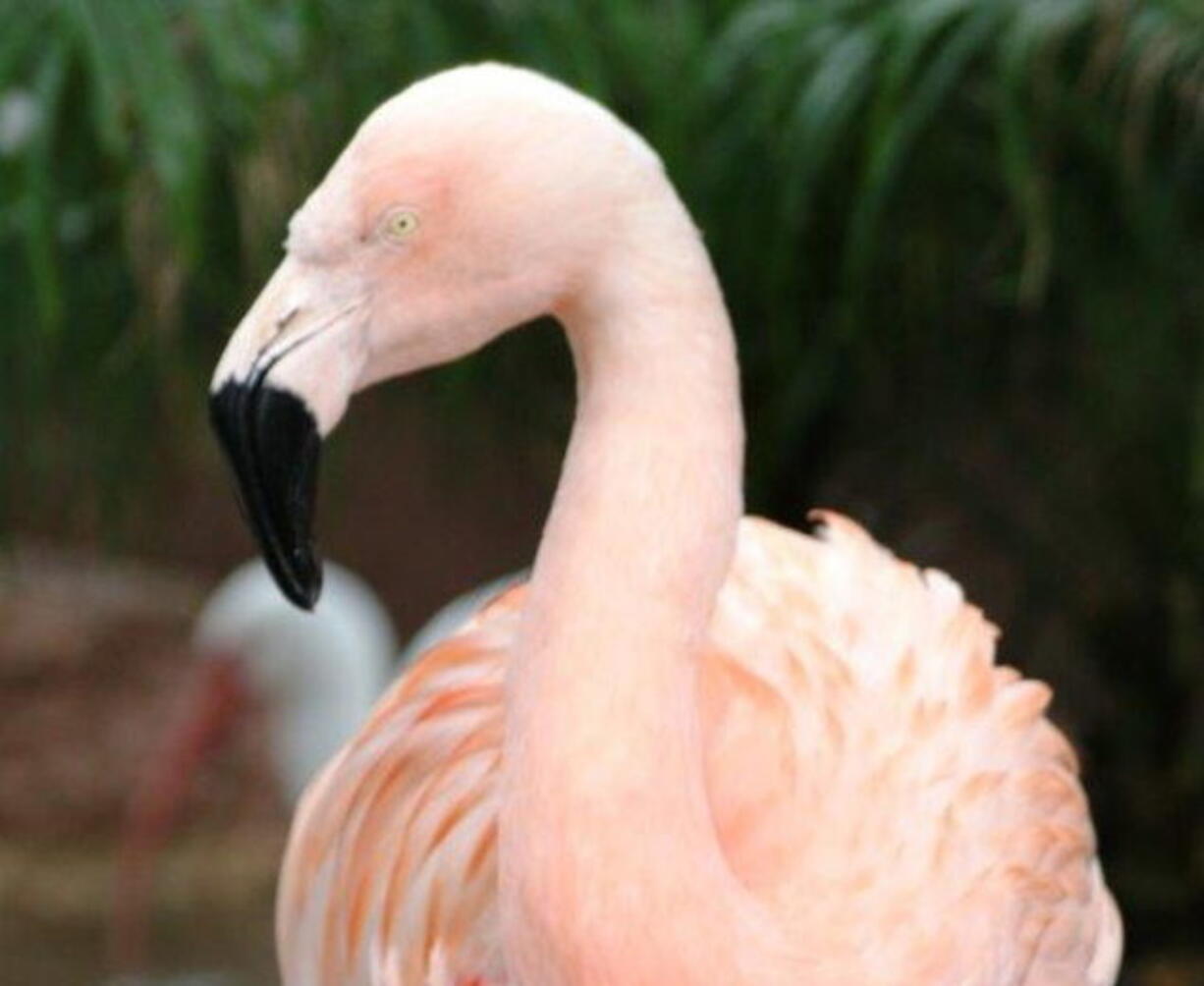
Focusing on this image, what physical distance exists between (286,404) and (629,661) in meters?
0.28

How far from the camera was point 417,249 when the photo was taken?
192cm

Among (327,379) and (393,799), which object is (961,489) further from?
(327,379)

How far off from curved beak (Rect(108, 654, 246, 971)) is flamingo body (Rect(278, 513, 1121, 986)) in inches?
115

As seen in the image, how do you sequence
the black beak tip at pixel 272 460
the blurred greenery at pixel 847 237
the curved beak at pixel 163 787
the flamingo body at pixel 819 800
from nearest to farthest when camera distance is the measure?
the black beak tip at pixel 272 460 < the flamingo body at pixel 819 800 < the blurred greenery at pixel 847 237 < the curved beak at pixel 163 787

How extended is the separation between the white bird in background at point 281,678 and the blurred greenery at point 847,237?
1.41 meters

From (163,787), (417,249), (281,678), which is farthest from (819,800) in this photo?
(163,787)

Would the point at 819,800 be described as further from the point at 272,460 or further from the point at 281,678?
the point at 281,678

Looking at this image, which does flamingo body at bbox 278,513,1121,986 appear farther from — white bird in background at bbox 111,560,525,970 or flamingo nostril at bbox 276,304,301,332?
white bird in background at bbox 111,560,525,970

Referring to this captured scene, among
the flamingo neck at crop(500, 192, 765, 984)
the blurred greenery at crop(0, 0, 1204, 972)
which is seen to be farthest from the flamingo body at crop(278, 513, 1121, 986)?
the blurred greenery at crop(0, 0, 1204, 972)

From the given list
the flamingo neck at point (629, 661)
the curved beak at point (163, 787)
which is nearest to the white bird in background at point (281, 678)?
the curved beak at point (163, 787)

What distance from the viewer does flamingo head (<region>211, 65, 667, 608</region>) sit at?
188cm

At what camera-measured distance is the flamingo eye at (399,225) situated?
191 cm

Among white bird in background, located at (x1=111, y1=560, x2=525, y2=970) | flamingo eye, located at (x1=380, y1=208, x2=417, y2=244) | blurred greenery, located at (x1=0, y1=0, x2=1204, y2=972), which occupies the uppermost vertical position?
flamingo eye, located at (x1=380, y1=208, x2=417, y2=244)

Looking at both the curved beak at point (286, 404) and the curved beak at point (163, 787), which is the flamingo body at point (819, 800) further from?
the curved beak at point (163, 787)
